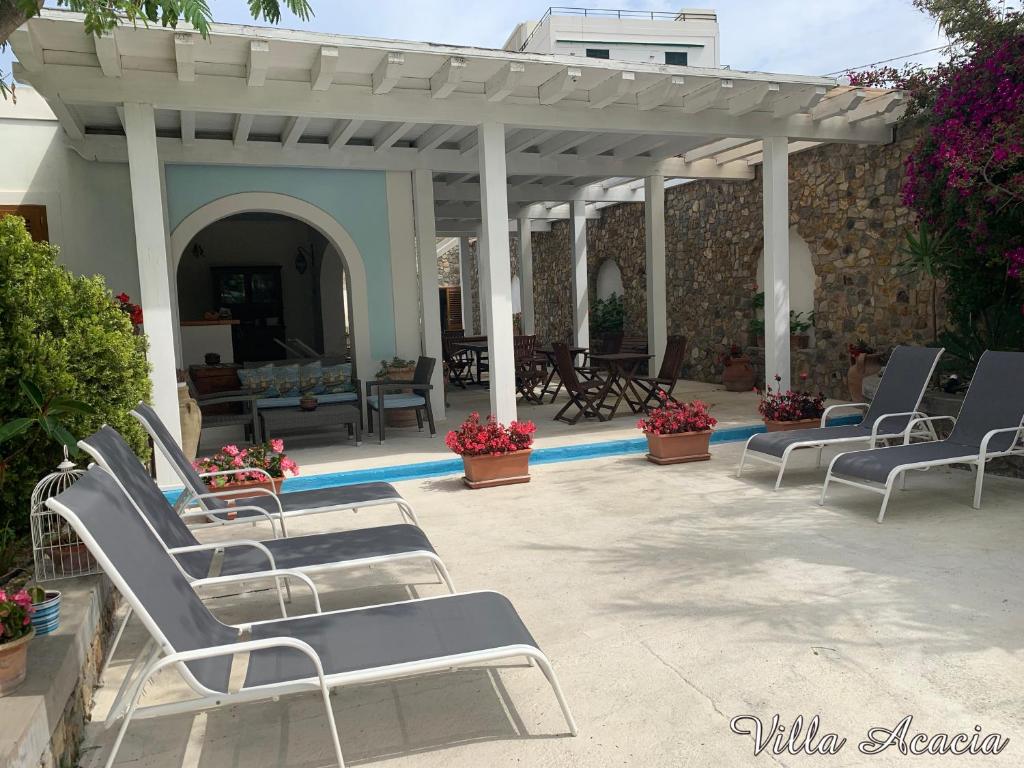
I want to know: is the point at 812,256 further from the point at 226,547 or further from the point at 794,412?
the point at 226,547

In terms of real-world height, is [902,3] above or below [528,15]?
below

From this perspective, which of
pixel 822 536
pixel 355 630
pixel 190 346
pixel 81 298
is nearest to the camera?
pixel 355 630

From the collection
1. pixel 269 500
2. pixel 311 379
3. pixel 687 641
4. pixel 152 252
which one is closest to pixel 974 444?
pixel 687 641

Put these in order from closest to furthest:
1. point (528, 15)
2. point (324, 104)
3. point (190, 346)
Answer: point (324, 104) → point (190, 346) → point (528, 15)

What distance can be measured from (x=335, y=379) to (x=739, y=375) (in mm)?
5637

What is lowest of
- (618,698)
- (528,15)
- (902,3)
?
(618,698)

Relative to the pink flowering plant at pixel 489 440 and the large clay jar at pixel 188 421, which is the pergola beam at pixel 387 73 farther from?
the large clay jar at pixel 188 421

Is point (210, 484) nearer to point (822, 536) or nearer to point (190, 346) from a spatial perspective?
point (822, 536)

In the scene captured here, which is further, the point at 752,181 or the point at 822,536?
the point at 752,181

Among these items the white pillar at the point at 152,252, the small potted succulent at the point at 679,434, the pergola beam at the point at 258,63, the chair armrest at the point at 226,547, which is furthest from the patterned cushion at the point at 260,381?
the chair armrest at the point at 226,547

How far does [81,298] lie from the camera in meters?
4.01

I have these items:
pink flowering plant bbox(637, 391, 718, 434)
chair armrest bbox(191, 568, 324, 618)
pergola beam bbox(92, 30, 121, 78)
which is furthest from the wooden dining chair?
chair armrest bbox(191, 568, 324, 618)

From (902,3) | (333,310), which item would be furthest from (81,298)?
(333,310)

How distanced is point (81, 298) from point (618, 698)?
3.24 meters
